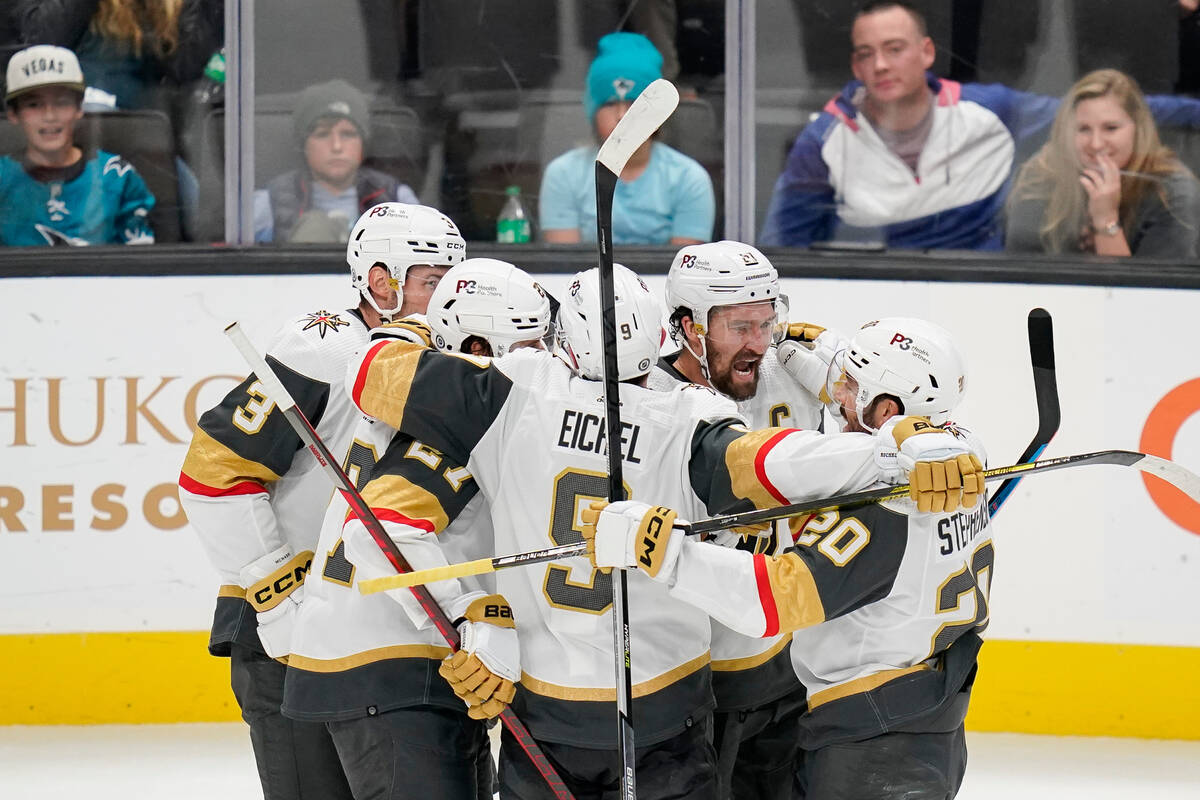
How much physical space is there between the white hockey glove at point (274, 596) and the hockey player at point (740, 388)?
0.74 m

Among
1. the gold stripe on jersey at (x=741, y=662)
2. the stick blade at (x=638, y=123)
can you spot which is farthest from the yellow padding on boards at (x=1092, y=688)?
the stick blade at (x=638, y=123)

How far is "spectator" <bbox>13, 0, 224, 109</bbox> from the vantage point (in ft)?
14.7

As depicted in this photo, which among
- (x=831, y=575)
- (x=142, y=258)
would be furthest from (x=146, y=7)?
(x=831, y=575)

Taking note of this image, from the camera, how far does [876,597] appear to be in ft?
7.08

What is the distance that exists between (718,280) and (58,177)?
8.69ft

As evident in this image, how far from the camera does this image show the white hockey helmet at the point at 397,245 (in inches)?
108

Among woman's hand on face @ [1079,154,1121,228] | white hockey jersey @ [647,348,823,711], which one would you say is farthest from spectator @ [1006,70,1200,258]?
white hockey jersey @ [647,348,823,711]

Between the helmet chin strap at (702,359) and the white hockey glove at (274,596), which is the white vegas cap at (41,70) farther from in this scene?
the helmet chin strap at (702,359)

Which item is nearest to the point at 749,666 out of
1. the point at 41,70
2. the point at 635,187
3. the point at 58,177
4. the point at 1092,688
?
the point at 1092,688

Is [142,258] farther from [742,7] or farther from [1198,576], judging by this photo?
[1198,576]

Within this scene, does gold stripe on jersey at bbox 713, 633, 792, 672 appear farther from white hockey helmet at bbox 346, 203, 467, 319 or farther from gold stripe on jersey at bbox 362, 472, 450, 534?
white hockey helmet at bbox 346, 203, 467, 319

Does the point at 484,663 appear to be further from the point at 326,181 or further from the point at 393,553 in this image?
the point at 326,181

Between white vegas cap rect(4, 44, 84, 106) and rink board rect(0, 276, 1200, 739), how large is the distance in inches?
24.2

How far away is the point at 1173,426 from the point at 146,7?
126 inches
